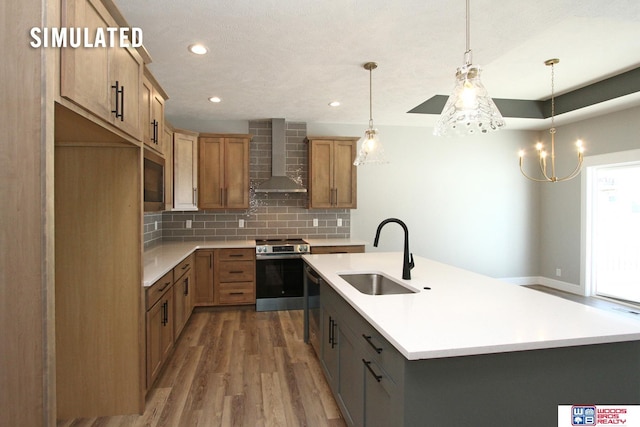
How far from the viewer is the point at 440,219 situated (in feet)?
18.4

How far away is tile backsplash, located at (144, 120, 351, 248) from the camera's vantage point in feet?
16.2

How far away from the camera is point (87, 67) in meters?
1.44

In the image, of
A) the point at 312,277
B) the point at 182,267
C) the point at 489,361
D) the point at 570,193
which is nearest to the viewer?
the point at 489,361

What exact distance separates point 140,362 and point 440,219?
185 inches

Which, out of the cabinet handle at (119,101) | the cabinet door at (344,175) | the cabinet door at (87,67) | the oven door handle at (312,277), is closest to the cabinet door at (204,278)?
the oven door handle at (312,277)

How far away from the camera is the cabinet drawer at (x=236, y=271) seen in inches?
174

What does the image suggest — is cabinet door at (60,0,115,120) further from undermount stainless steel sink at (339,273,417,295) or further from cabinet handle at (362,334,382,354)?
undermount stainless steel sink at (339,273,417,295)

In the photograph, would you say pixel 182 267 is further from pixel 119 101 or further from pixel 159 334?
pixel 119 101

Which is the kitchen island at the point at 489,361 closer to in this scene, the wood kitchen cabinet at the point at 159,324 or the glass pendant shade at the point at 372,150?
the wood kitchen cabinet at the point at 159,324

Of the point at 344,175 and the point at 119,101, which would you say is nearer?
the point at 119,101

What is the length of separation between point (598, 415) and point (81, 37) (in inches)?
101

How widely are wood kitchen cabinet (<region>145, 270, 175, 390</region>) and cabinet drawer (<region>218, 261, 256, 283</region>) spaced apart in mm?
1401

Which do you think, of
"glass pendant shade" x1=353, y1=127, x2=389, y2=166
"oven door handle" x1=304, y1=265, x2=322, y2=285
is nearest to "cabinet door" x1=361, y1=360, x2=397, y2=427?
"oven door handle" x1=304, y1=265, x2=322, y2=285

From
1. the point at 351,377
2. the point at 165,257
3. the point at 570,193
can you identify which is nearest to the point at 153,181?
the point at 165,257
